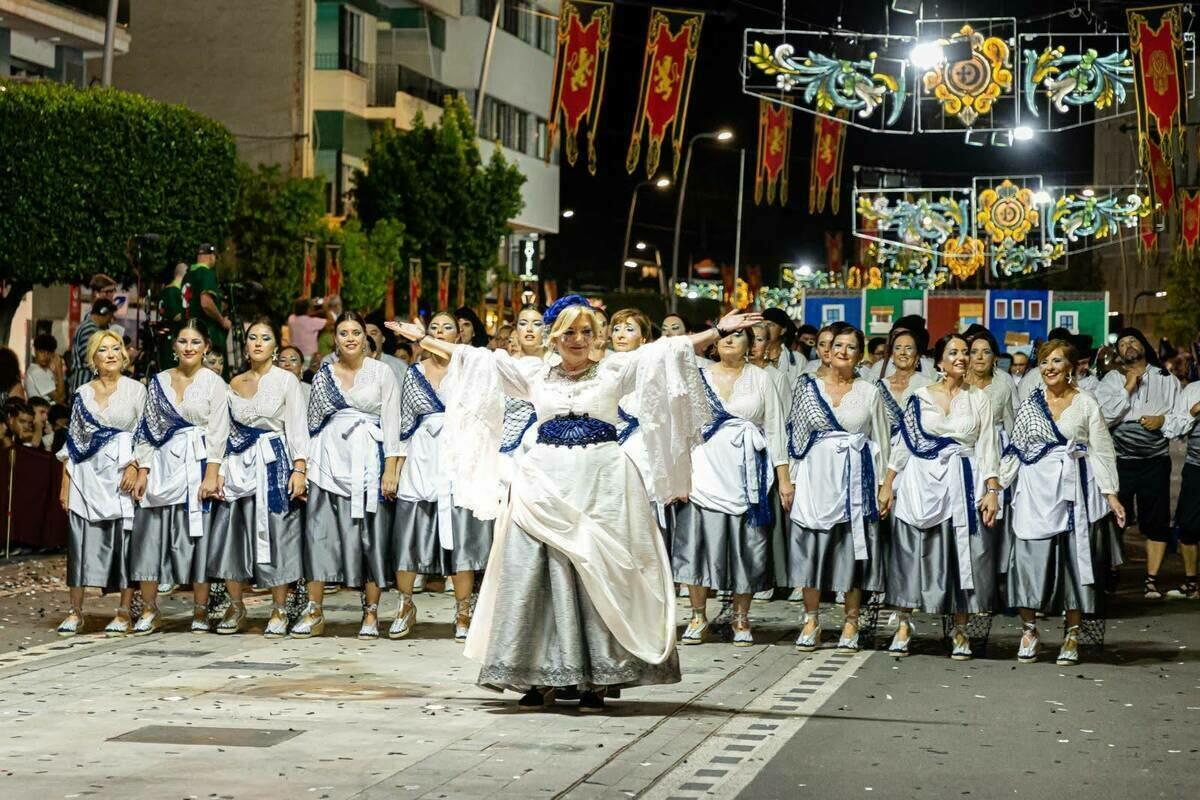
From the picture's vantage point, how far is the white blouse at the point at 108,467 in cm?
1302

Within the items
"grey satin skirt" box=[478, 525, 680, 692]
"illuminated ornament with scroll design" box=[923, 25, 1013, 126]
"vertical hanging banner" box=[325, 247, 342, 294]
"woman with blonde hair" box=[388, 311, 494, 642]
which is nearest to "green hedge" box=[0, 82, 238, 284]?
"vertical hanging banner" box=[325, 247, 342, 294]

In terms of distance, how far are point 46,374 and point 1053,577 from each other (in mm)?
12486

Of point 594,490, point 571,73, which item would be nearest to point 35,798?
point 594,490

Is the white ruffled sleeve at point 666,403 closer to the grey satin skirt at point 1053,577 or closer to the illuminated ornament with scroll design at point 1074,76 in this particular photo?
the grey satin skirt at point 1053,577

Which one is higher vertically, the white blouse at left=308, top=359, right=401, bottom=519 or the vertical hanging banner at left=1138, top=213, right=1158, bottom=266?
the vertical hanging banner at left=1138, top=213, right=1158, bottom=266

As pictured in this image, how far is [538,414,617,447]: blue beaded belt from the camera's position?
9867 mm

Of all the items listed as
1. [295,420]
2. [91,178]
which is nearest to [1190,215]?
[91,178]

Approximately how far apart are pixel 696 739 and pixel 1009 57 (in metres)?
15.7

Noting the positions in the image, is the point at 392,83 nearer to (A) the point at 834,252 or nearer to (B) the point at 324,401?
(A) the point at 834,252

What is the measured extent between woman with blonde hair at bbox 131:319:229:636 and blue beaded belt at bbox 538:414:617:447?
3711 millimetres

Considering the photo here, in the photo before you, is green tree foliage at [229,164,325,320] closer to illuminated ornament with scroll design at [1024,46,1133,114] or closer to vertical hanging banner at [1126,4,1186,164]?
illuminated ornament with scroll design at [1024,46,1133,114]

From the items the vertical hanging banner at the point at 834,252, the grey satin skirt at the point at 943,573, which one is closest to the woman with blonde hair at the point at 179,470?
the grey satin skirt at the point at 943,573

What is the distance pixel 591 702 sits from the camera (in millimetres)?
9922

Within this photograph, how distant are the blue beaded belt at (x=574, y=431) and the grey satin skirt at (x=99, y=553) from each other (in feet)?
13.9
